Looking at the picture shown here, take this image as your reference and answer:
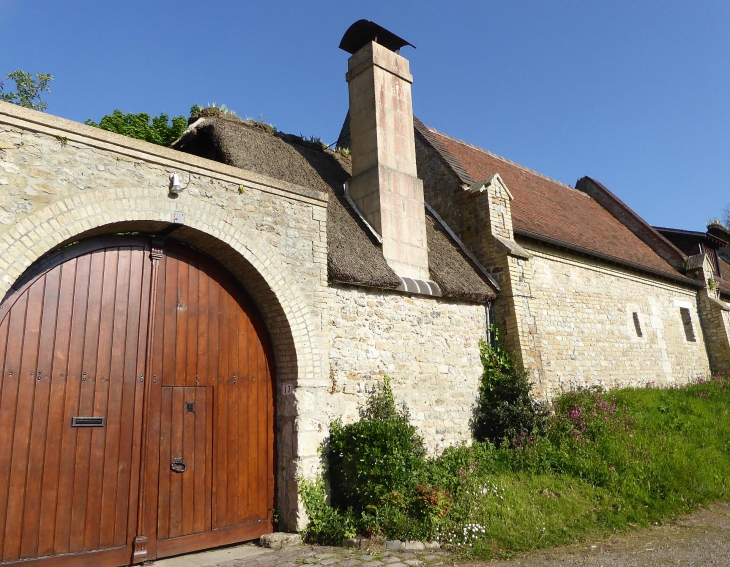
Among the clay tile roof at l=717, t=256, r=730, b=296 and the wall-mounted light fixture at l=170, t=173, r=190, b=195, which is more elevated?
the clay tile roof at l=717, t=256, r=730, b=296

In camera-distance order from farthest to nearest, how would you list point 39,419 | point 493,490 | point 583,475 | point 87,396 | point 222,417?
point 583,475, point 493,490, point 222,417, point 87,396, point 39,419

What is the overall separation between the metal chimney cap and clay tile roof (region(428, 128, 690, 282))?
2.87 m

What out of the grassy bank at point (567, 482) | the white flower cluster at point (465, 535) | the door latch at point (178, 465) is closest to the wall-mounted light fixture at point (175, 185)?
the door latch at point (178, 465)

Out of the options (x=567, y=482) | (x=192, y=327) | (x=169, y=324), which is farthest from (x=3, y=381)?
(x=567, y=482)

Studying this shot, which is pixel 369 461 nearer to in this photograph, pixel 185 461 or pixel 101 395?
pixel 185 461

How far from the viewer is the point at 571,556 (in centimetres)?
588

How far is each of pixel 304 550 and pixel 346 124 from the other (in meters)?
12.0

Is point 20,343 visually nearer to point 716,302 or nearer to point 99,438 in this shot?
point 99,438

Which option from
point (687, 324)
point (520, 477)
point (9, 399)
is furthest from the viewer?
point (687, 324)

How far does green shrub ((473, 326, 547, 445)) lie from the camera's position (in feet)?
29.8

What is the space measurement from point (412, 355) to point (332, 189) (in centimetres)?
383

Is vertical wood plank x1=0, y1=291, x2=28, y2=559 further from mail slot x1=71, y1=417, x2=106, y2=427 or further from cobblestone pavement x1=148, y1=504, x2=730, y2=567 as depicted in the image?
cobblestone pavement x1=148, y1=504, x2=730, y2=567

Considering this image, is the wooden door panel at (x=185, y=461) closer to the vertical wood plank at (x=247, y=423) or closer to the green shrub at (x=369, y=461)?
the vertical wood plank at (x=247, y=423)

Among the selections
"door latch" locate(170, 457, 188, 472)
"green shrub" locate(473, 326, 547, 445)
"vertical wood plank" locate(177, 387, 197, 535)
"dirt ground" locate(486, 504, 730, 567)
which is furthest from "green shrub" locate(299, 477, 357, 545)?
"green shrub" locate(473, 326, 547, 445)
